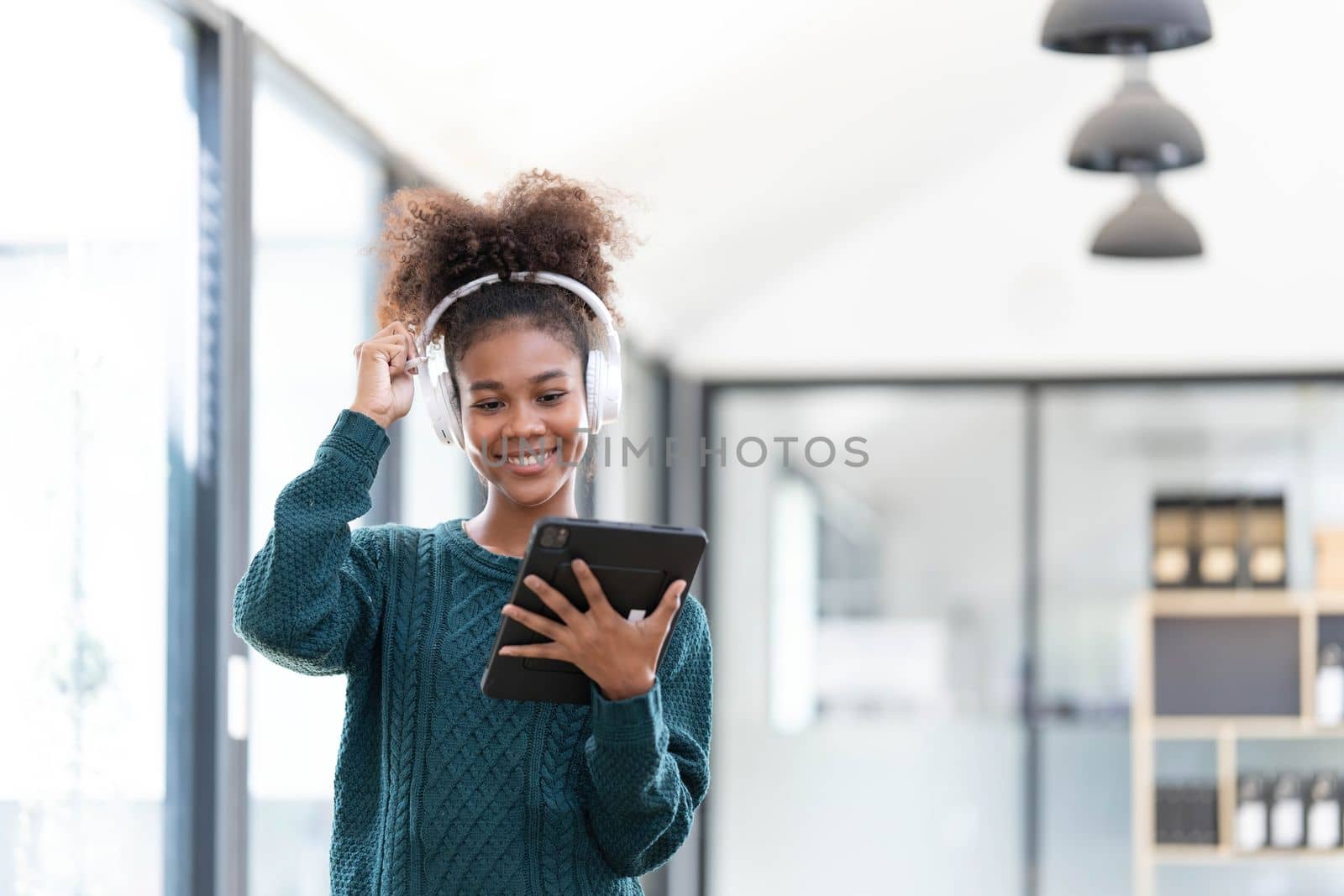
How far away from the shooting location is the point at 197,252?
2045 millimetres

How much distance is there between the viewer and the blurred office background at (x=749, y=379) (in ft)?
5.95

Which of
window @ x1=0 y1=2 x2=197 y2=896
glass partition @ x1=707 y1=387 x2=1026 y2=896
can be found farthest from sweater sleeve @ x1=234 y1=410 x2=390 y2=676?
glass partition @ x1=707 y1=387 x2=1026 y2=896

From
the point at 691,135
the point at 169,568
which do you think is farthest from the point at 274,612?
the point at 691,135

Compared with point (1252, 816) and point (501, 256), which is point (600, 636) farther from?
point (1252, 816)

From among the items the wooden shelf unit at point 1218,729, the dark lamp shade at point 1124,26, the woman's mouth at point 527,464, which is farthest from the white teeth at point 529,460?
the wooden shelf unit at point 1218,729

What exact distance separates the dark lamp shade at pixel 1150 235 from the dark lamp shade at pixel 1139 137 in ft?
1.60

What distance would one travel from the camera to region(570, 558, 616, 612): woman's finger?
1.10 meters

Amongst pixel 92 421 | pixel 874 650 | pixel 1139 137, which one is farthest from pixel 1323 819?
pixel 92 421

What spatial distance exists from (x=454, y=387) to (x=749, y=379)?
161 inches

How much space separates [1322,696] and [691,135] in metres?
2.85

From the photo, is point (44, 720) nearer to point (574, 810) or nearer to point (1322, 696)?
point (574, 810)

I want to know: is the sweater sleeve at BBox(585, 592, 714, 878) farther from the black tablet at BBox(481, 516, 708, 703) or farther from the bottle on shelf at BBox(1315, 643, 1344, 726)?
the bottle on shelf at BBox(1315, 643, 1344, 726)

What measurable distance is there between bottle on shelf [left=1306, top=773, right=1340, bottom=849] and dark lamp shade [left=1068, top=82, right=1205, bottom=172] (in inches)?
107

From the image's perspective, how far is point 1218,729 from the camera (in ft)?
16.6
